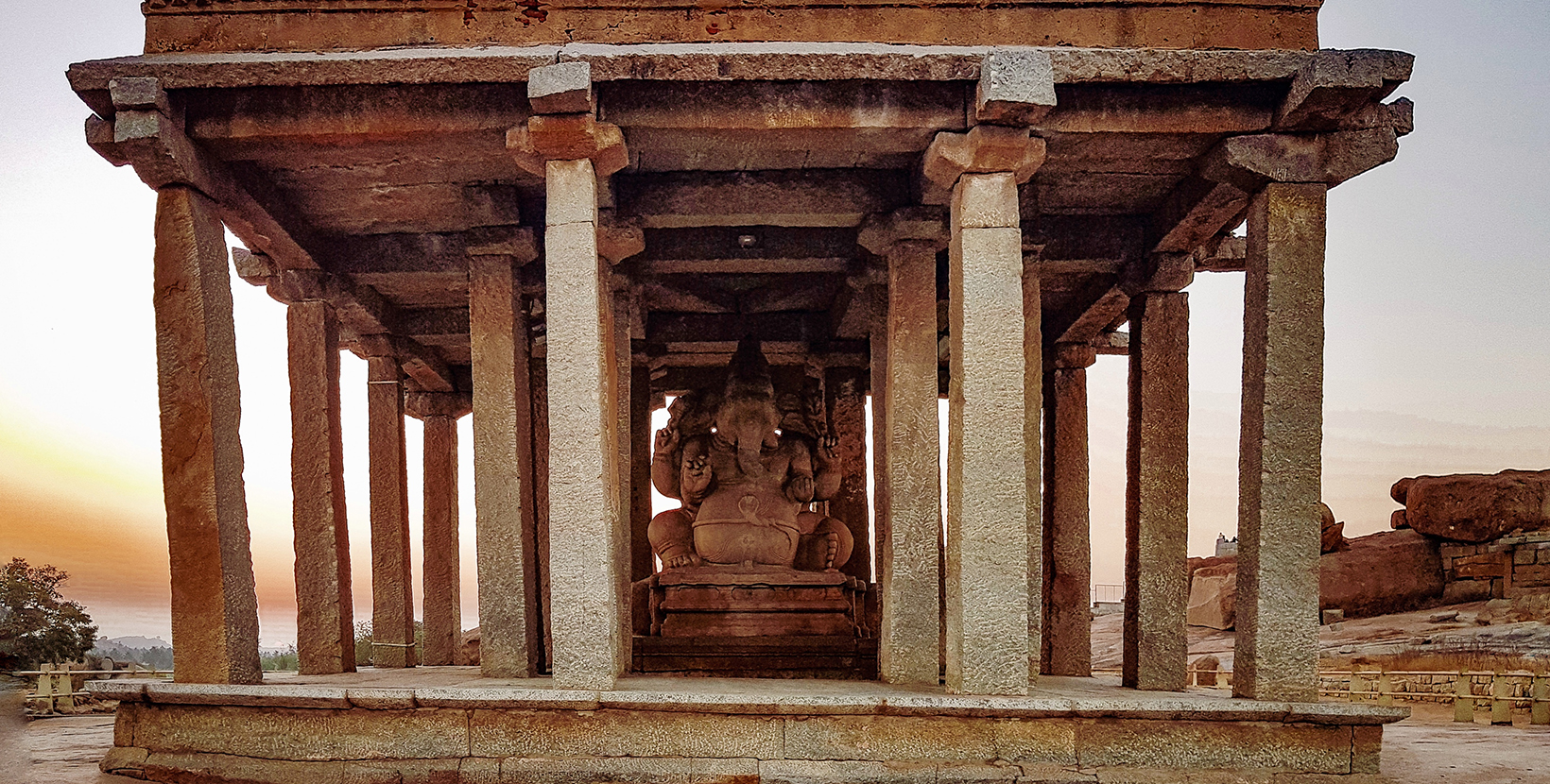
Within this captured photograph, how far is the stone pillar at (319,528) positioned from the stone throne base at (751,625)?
3.26 m

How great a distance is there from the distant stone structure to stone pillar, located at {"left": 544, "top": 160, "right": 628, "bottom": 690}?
3 centimetres

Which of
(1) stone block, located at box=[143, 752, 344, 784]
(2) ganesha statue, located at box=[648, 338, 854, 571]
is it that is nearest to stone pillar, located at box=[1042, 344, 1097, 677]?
(2) ganesha statue, located at box=[648, 338, 854, 571]

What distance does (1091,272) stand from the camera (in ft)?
47.4

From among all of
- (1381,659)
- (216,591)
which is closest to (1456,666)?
(1381,659)

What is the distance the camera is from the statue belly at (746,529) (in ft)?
52.7

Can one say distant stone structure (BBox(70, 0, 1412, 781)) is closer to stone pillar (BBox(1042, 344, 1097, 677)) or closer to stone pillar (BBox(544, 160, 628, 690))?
stone pillar (BBox(544, 160, 628, 690))

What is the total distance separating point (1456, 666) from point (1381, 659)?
3.94 ft

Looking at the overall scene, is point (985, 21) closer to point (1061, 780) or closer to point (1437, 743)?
point (1061, 780)

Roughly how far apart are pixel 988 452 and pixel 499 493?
460cm

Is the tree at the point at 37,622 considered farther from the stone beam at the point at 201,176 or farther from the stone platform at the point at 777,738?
the stone platform at the point at 777,738

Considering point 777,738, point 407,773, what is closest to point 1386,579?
point 777,738

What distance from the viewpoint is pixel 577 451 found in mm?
9398

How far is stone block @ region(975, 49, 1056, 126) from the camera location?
924 cm

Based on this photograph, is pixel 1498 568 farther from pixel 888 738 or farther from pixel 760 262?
pixel 888 738
